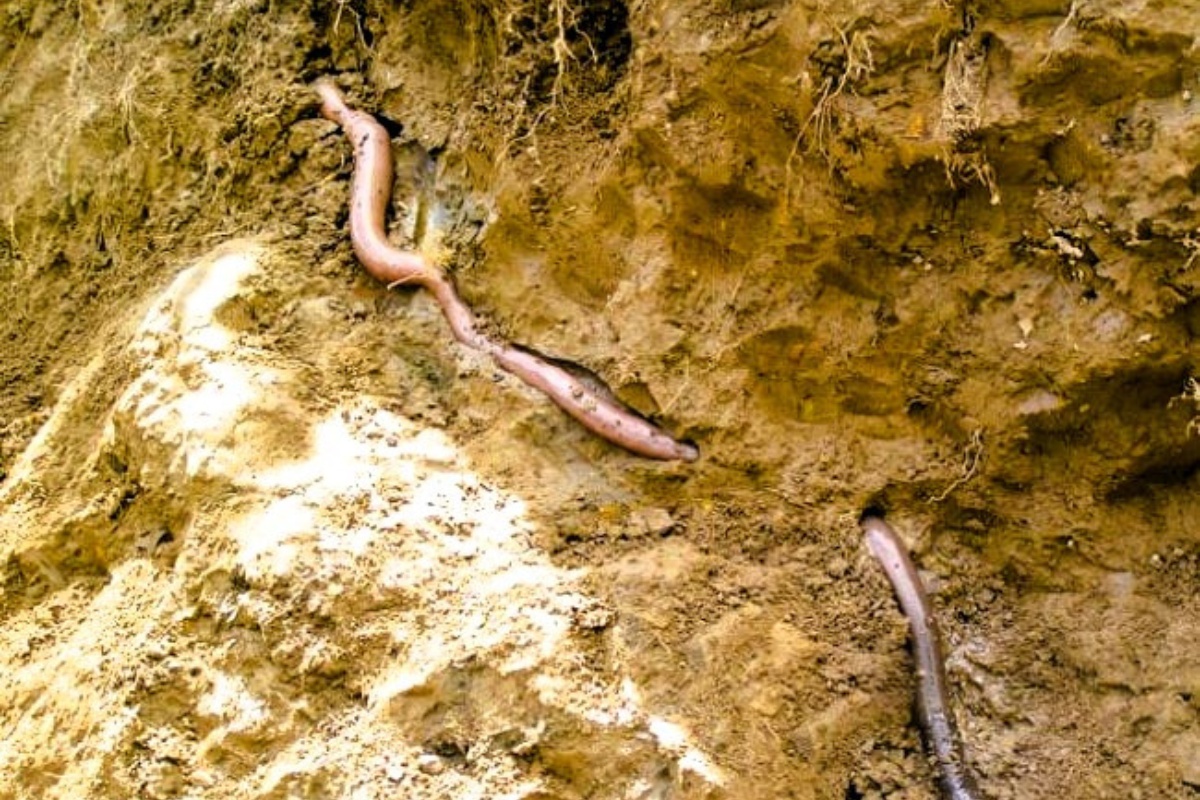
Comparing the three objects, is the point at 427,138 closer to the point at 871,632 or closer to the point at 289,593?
the point at 289,593

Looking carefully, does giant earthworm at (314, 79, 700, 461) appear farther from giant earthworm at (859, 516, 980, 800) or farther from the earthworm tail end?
giant earthworm at (859, 516, 980, 800)

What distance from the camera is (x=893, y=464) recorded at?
136 inches

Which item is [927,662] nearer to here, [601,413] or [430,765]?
[601,413]

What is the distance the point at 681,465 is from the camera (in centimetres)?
351

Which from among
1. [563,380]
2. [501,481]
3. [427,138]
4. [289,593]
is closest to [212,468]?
[289,593]

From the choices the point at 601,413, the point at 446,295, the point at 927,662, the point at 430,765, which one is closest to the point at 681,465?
the point at 601,413

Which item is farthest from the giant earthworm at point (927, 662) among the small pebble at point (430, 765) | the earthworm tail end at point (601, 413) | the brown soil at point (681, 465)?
the small pebble at point (430, 765)

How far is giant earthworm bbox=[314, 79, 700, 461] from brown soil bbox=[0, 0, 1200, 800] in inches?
2.4

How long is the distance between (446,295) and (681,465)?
1015mm

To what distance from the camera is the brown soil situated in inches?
115

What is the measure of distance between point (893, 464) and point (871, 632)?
0.52 m

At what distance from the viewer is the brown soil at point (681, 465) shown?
2.93m

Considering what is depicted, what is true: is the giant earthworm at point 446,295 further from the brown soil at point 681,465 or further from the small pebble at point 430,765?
the small pebble at point 430,765

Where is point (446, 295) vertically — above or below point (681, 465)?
above
